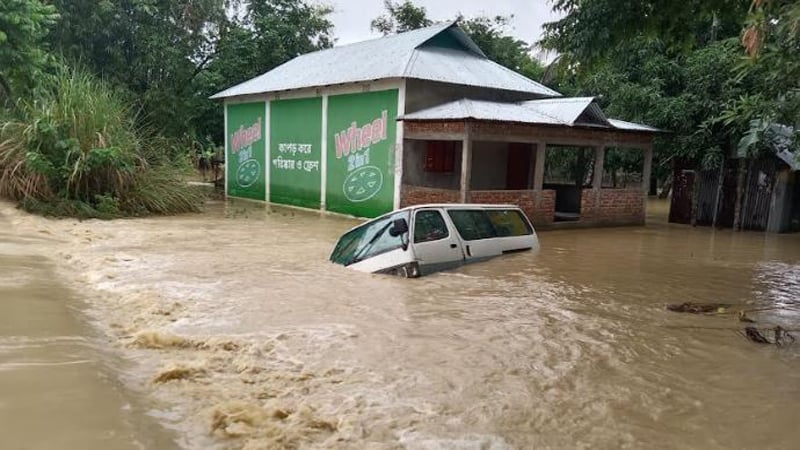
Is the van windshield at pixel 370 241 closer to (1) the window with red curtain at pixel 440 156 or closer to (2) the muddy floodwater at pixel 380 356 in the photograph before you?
(2) the muddy floodwater at pixel 380 356

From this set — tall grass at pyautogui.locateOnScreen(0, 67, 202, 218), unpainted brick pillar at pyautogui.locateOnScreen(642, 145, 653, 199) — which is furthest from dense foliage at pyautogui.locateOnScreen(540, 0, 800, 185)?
tall grass at pyautogui.locateOnScreen(0, 67, 202, 218)

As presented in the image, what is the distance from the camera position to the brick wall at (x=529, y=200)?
51.8 ft

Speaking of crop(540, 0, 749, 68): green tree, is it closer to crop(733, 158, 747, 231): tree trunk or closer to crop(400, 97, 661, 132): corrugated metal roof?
crop(400, 97, 661, 132): corrugated metal roof

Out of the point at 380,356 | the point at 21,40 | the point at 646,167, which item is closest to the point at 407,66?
the point at 646,167

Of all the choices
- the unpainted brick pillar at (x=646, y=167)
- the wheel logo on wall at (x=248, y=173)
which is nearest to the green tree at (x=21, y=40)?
the wheel logo on wall at (x=248, y=173)

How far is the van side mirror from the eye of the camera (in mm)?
8742

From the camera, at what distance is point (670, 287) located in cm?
945

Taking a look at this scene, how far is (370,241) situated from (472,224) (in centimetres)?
166

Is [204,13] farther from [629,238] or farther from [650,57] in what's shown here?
[629,238]

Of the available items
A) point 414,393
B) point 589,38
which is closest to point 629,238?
point 589,38

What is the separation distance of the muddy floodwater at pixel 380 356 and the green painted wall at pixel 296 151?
919cm

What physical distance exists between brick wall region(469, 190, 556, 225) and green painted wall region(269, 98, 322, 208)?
614 centimetres

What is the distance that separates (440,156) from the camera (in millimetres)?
18438

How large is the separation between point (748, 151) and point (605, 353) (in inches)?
546
